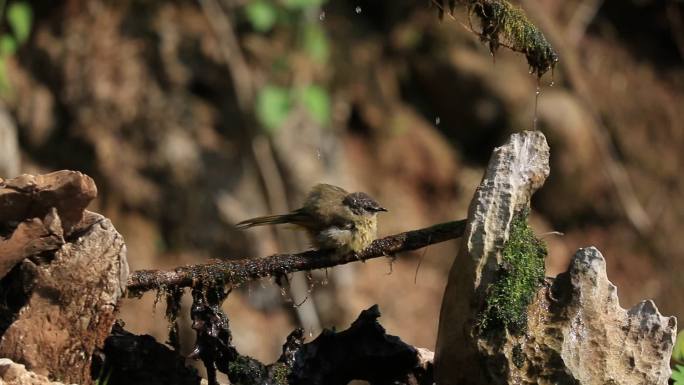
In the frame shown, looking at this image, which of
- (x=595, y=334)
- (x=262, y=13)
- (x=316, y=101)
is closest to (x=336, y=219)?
(x=595, y=334)

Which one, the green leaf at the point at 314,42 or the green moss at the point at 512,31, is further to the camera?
the green leaf at the point at 314,42

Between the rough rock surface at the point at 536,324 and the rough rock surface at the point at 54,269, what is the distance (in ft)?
4.71

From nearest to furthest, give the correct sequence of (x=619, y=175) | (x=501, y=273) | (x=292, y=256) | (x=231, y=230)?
(x=501, y=273), (x=292, y=256), (x=231, y=230), (x=619, y=175)

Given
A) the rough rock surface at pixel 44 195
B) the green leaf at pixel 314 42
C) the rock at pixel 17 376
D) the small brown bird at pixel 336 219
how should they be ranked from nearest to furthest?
the rock at pixel 17 376 → the rough rock surface at pixel 44 195 → the small brown bird at pixel 336 219 → the green leaf at pixel 314 42

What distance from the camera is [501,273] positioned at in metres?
4.55

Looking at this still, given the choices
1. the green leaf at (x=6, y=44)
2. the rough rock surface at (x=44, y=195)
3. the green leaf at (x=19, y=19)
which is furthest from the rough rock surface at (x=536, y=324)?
the green leaf at (x=19, y=19)

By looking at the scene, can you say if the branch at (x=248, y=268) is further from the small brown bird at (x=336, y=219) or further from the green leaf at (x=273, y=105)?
the green leaf at (x=273, y=105)

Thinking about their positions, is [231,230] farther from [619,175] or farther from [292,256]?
[292,256]

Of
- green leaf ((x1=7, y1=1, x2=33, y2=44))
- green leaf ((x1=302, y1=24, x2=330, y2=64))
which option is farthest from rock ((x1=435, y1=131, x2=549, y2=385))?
green leaf ((x1=7, y1=1, x2=33, y2=44))

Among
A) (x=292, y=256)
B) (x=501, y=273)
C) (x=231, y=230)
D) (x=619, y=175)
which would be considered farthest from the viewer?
(x=619, y=175)

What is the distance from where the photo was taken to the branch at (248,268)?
15.9 ft

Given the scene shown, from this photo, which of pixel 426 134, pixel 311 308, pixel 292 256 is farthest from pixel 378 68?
pixel 292 256

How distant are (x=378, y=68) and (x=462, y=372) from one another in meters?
6.78

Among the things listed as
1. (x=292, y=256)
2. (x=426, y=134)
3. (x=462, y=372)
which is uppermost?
(x=426, y=134)
